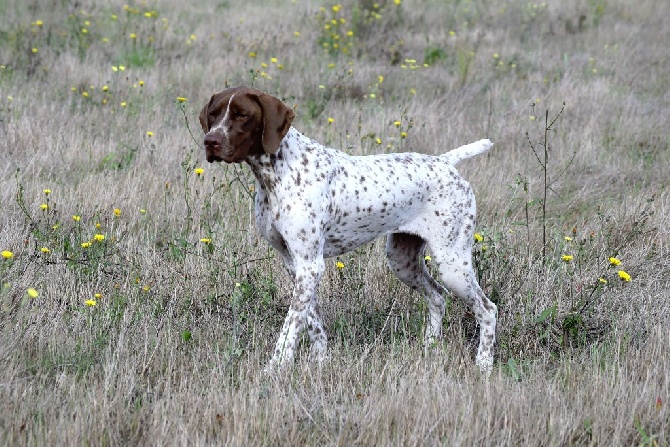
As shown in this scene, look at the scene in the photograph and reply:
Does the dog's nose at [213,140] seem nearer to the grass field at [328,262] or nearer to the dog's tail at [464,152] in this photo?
the grass field at [328,262]

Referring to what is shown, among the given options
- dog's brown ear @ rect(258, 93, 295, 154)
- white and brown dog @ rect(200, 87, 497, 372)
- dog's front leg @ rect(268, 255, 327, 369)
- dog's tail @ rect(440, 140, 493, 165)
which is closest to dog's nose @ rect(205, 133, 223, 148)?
white and brown dog @ rect(200, 87, 497, 372)

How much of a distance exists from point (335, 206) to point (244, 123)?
2.02ft

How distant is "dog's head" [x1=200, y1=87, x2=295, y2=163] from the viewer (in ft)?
12.7

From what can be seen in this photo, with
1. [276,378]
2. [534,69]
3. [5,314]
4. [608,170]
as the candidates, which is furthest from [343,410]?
[534,69]

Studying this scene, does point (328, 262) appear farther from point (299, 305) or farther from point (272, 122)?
point (272, 122)

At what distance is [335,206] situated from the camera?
4.20m

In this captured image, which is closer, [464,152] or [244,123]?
[244,123]

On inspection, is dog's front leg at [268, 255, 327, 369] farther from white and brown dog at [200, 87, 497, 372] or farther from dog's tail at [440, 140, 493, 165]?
dog's tail at [440, 140, 493, 165]

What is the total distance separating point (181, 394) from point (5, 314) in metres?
1.10

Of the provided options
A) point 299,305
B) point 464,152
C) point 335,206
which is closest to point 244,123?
point 335,206

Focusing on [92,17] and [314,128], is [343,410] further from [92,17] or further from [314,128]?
[92,17]

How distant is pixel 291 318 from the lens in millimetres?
4094

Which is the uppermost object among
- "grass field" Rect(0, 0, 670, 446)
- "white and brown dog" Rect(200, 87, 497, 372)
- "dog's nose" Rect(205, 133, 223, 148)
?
"dog's nose" Rect(205, 133, 223, 148)

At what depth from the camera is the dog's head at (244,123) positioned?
3857 millimetres
